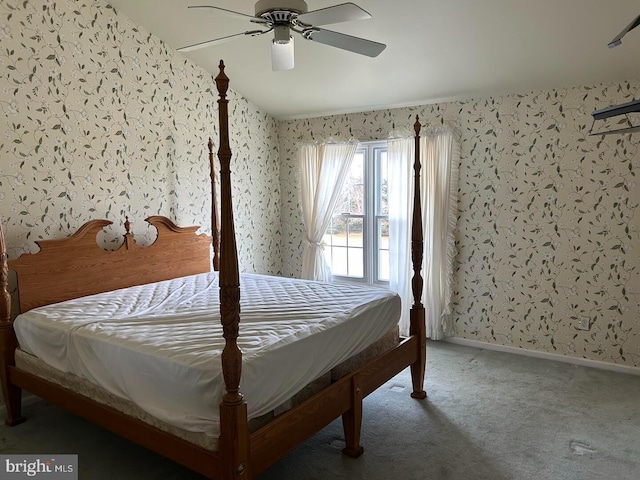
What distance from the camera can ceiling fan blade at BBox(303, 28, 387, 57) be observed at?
2.51 metres

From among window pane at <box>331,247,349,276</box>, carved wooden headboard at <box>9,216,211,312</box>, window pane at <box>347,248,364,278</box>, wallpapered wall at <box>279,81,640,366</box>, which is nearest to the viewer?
carved wooden headboard at <box>9,216,211,312</box>

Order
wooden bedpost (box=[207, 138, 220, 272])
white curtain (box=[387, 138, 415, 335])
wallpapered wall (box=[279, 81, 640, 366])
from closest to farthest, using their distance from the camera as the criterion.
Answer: wallpapered wall (box=[279, 81, 640, 366]) < wooden bedpost (box=[207, 138, 220, 272]) < white curtain (box=[387, 138, 415, 335])

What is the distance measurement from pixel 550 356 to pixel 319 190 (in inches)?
109

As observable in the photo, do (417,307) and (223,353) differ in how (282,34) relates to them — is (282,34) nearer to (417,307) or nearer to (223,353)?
(223,353)

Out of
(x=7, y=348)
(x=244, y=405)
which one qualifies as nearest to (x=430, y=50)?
(x=244, y=405)

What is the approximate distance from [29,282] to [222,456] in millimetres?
2107

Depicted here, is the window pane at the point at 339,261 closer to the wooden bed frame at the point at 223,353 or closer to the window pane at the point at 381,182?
the window pane at the point at 381,182

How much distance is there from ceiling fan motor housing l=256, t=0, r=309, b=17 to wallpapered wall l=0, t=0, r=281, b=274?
6.55 ft

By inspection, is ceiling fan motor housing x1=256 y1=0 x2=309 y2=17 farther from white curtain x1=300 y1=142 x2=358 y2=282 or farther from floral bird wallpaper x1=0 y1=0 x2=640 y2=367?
white curtain x1=300 y1=142 x2=358 y2=282

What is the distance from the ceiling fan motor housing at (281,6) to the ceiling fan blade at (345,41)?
0.20 metres

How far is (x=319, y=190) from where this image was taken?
5.18 metres

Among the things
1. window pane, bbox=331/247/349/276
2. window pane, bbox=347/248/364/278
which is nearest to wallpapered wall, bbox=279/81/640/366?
window pane, bbox=347/248/364/278

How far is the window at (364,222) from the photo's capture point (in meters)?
4.99

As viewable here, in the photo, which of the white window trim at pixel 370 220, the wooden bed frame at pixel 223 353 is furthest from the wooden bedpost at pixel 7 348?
the white window trim at pixel 370 220
